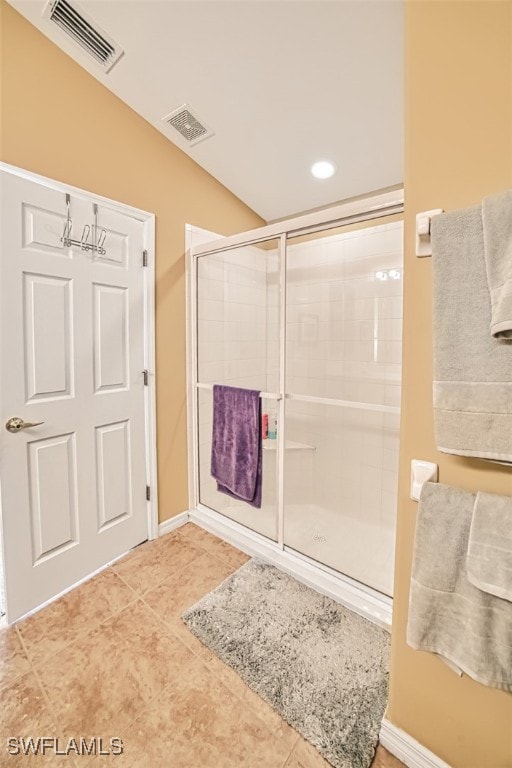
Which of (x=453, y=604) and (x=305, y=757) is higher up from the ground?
(x=453, y=604)

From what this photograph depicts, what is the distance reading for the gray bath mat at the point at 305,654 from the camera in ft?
3.38

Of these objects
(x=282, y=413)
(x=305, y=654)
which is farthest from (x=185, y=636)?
(x=282, y=413)

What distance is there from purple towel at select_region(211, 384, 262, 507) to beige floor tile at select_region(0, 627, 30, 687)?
1142 millimetres

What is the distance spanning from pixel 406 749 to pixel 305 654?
0.41 m

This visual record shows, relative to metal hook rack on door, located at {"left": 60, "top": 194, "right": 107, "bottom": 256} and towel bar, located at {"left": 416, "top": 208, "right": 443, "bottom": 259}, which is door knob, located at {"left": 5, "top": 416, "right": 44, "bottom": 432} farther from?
towel bar, located at {"left": 416, "top": 208, "right": 443, "bottom": 259}

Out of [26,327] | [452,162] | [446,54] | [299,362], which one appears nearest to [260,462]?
[299,362]

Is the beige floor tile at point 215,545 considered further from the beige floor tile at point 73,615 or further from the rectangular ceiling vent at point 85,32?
the rectangular ceiling vent at point 85,32

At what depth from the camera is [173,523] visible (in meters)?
2.14

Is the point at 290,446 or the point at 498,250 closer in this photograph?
the point at 498,250

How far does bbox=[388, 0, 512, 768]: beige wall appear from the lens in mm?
709

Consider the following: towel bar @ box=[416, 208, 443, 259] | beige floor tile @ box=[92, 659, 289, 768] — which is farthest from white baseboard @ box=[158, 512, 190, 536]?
towel bar @ box=[416, 208, 443, 259]

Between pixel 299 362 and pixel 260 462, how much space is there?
90 cm

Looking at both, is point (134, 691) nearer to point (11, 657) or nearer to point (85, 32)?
point (11, 657)

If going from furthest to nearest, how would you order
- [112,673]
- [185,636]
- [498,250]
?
[185,636], [112,673], [498,250]
